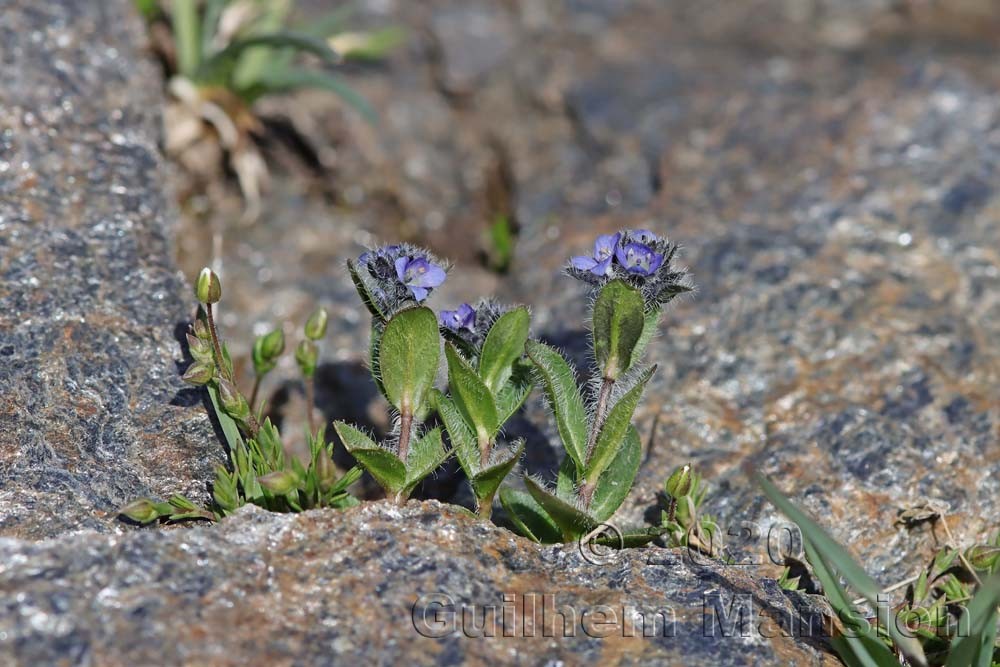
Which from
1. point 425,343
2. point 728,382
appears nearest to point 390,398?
point 425,343

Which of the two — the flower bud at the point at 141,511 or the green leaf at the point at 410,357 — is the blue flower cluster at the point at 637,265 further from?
the flower bud at the point at 141,511

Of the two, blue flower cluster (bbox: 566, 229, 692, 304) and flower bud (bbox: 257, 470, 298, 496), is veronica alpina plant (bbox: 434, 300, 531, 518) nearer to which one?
blue flower cluster (bbox: 566, 229, 692, 304)

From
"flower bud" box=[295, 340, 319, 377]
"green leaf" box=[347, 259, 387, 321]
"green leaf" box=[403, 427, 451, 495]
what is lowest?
"green leaf" box=[403, 427, 451, 495]

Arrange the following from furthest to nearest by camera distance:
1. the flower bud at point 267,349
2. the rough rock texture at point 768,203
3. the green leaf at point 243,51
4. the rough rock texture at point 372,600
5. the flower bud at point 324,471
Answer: the green leaf at point 243,51, the rough rock texture at point 768,203, the flower bud at point 267,349, the flower bud at point 324,471, the rough rock texture at point 372,600

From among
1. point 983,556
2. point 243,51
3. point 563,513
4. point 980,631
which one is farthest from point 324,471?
point 243,51

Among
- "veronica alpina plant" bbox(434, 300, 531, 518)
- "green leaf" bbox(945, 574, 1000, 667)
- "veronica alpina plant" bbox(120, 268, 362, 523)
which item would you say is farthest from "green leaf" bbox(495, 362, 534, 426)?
"green leaf" bbox(945, 574, 1000, 667)

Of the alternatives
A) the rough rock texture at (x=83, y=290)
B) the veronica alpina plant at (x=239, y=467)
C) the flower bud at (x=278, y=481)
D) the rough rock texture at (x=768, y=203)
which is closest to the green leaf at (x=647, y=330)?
the rough rock texture at (x=768, y=203)
